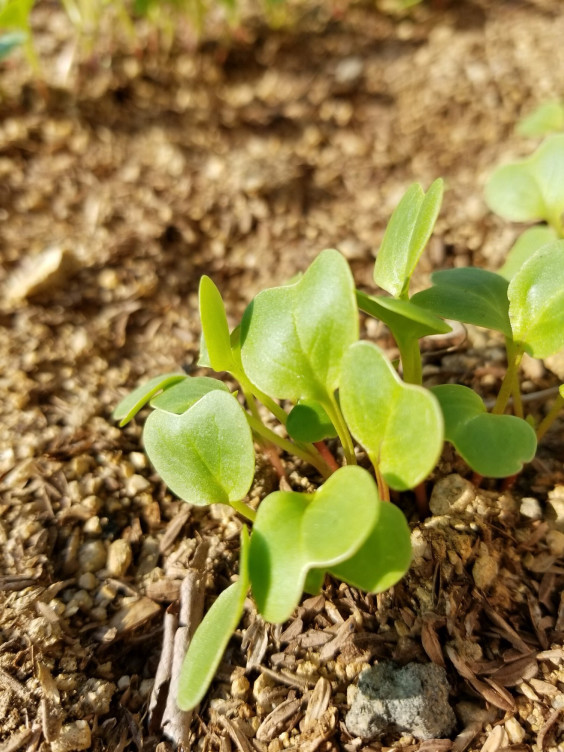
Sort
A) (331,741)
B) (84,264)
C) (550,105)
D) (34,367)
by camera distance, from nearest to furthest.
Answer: (331,741) < (34,367) < (84,264) < (550,105)

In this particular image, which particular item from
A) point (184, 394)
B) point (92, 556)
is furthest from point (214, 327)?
point (92, 556)

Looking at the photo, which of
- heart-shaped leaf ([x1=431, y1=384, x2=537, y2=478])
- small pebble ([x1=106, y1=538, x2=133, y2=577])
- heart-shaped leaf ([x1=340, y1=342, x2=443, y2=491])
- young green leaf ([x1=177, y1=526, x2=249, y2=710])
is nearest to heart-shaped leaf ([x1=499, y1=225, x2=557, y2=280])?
heart-shaped leaf ([x1=431, y1=384, x2=537, y2=478])

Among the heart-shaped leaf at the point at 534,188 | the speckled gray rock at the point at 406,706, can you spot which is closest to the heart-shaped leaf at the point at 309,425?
the speckled gray rock at the point at 406,706

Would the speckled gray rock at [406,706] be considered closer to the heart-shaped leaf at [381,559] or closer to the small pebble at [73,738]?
the heart-shaped leaf at [381,559]

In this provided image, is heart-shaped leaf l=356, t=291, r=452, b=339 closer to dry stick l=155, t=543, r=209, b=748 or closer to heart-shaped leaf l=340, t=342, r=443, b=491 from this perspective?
heart-shaped leaf l=340, t=342, r=443, b=491

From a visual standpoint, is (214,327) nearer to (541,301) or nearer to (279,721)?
(541,301)

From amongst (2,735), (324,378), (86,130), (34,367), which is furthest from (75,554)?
(86,130)

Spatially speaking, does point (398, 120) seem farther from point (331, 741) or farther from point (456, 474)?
point (331, 741)

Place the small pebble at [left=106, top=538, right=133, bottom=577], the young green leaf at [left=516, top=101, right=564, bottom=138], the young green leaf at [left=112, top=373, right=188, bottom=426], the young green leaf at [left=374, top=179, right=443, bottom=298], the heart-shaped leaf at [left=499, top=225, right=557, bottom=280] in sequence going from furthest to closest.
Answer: the young green leaf at [left=516, top=101, right=564, bottom=138] → the heart-shaped leaf at [left=499, top=225, right=557, bottom=280] → the small pebble at [left=106, top=538, right=133, bottom=577] → the young green leaf at [left=112, top=373, right=188, bottom=426] → the young green leaf at [left=374, top=179, right=443, bottom=298]
